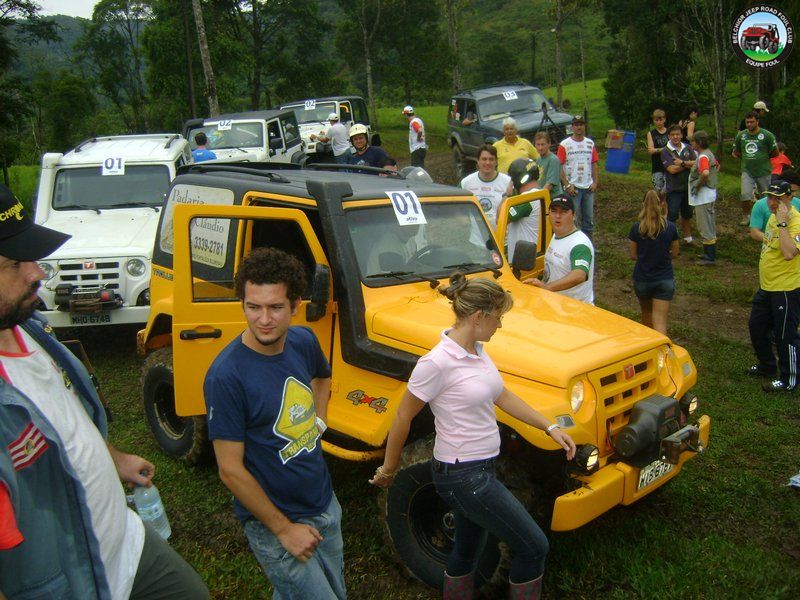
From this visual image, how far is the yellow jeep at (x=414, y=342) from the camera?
151 inches

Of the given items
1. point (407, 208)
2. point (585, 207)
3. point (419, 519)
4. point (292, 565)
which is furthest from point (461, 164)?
point (292, 565)

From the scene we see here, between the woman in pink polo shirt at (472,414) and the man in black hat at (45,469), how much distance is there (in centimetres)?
128

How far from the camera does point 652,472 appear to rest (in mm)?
3994

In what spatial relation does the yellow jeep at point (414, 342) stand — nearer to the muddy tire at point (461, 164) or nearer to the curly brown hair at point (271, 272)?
the curly brown hair at point (271, 272)

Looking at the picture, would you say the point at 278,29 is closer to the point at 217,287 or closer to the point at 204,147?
the point at 204,147

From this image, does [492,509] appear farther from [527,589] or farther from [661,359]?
[661,359]

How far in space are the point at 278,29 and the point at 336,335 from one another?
36.3m

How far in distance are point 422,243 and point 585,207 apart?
6230mm

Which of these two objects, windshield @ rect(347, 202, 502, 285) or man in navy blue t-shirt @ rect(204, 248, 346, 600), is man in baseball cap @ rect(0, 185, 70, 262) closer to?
man in navy blue t-shirt @ rect(204, 248, 346, 600)

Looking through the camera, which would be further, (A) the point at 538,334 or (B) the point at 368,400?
(B) the point at 368,400

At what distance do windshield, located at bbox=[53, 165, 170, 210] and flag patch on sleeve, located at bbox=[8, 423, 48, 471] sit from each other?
24.1 ft

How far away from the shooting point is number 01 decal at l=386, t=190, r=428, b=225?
4.82m

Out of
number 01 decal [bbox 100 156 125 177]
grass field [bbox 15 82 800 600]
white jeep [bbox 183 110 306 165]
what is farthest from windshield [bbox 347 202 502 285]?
white jeep [bbox 183 110 306 165]

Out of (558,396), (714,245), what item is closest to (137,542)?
(558,396)
